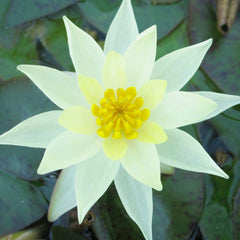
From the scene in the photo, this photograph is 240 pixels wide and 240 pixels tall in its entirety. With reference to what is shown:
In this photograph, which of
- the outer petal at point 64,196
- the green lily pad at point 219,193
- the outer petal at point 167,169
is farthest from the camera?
the green lily pad at point 219,193

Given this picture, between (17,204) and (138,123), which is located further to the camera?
(17,204)

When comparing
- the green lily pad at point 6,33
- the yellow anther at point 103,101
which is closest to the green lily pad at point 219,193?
the yellow anther at point 103,101

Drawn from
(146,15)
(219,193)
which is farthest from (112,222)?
(146,15)

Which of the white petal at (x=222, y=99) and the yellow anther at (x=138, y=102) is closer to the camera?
the yellow anther at (x=138, y=102)

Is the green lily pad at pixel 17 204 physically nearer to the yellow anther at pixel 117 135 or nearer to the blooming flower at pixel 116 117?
the blooming flower at pixel 116 117

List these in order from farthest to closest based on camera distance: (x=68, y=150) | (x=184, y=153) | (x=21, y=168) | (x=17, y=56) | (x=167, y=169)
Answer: (x=17, y=56), (x=21, y=168), (x=167, y=169), (x=184, y=153), (x=68, y=150)

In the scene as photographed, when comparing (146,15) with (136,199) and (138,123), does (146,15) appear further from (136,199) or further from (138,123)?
(136,199)
